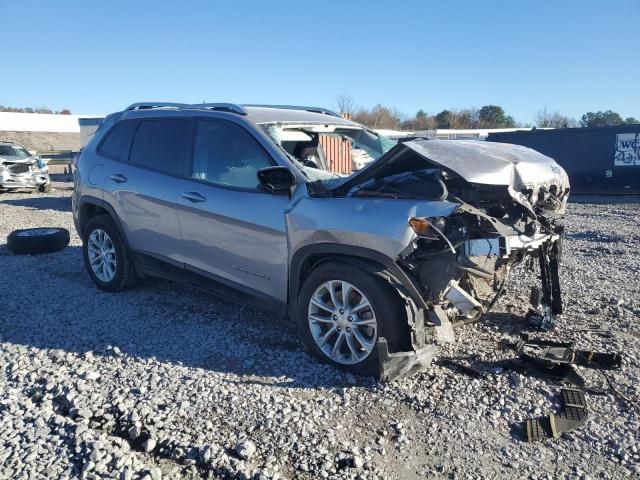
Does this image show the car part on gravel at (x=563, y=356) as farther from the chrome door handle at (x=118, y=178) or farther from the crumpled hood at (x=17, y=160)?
the crumpled hood at (x=17, y=160)

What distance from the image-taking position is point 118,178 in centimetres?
567

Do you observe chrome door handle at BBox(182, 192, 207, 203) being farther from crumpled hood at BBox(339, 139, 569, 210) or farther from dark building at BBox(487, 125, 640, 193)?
dark building at BBox(487, 125, 640, 193)

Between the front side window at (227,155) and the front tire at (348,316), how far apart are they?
3.48ft

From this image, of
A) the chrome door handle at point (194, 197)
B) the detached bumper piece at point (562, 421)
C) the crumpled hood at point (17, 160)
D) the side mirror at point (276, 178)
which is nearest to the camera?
the detached bumper piece at point (562, 421)

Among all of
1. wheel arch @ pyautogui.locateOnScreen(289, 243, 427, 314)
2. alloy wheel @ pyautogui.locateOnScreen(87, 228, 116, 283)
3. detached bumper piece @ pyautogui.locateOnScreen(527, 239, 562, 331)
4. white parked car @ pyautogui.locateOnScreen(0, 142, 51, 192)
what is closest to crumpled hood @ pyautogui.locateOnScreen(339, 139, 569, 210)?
wheel arch @ pyautogui.locateOnScreen(289, 243, 427, 314)

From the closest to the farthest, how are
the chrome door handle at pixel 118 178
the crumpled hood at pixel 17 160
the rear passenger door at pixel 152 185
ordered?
1. the rear passenger door at pixel 152 185
2. the chrome door handle at pixel 118 178
3. the crumpled hood at pixel 17 160

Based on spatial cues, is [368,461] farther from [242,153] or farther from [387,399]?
[242,153]

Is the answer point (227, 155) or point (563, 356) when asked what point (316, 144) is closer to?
point (227, 155)

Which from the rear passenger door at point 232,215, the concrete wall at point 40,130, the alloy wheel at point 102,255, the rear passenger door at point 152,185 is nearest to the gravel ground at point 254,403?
the alloy wheel at point 102,255

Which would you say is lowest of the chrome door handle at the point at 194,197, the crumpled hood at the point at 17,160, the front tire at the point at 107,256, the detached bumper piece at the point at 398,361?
the detached bumper piece at the point at 398,361

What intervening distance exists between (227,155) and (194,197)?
0.48 meters

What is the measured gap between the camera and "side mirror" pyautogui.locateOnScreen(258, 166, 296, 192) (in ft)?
13.4

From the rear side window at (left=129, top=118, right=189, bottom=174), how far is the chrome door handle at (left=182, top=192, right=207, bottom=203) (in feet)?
1.05

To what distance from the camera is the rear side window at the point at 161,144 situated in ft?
16.9
